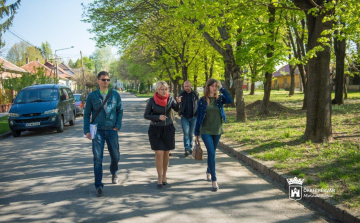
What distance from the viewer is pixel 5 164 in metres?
8.20

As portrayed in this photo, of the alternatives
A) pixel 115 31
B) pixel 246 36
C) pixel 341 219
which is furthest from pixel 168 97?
pixel 115 31

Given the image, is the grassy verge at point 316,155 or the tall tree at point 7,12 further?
the tall tree at point 7,12

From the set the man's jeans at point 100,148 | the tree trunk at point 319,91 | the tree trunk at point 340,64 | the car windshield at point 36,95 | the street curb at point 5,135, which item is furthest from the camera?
the tree trunk at point 340,64

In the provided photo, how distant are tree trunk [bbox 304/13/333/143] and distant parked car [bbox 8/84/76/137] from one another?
10262 millimetres

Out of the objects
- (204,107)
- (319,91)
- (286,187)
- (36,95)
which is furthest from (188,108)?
(36,95)

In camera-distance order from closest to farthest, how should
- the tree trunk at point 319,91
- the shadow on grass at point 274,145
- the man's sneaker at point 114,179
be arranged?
the man's sneaker at point 114,179, the tree trunk at point 319,91, the shadow on grass at point 274,145

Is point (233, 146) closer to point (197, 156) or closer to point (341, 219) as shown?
point (197, 156)

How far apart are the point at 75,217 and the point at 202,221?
1.75 metres

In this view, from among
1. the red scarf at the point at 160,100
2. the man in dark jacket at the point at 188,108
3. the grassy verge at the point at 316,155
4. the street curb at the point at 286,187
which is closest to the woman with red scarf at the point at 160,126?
the red scarf at the point at 160,100

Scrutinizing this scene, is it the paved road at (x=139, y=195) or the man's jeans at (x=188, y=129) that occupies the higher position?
the man's jeans at (x=188, y=129)

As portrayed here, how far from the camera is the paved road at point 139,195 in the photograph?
4.49 m

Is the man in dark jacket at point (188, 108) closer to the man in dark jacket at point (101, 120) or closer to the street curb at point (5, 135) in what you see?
the man in dark jacket at point (101, 120)

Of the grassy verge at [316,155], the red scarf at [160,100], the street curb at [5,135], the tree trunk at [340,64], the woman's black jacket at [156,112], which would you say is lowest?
the street curb at [5,135]

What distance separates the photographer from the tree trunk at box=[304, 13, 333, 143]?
832cm
